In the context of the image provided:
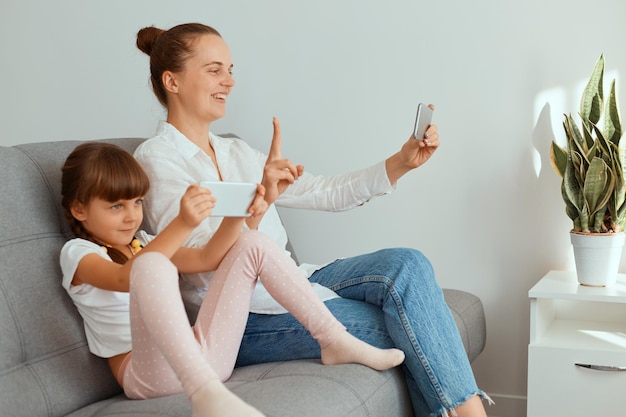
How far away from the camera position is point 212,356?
1.75 metres

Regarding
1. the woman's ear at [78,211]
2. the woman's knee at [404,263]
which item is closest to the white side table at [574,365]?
the woman's knee at [404,263]

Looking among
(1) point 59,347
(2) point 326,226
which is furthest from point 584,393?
(1) point 59,347

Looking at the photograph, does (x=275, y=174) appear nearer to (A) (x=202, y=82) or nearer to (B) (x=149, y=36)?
(A) (x=202, y=82)

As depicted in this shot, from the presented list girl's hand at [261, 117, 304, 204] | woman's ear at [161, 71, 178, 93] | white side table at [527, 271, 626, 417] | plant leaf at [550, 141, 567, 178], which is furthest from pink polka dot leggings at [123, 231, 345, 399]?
plant leaf at [550, 141, 567, 178]

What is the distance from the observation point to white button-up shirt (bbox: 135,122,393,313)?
6.50 ft

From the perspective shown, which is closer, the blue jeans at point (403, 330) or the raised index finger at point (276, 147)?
the blue jeans at point (403, 330)

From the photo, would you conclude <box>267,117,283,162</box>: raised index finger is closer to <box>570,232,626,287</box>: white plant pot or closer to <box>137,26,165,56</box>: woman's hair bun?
<box>137,26,165,56</box>: woman's hair bun

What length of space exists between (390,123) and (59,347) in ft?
4.81

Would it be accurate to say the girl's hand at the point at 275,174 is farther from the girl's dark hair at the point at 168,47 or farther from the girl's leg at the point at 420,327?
the girl's dark hair at the point at 168,47

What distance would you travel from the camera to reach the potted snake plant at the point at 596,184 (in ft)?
7.91

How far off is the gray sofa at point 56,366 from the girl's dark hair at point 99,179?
0.09 metres

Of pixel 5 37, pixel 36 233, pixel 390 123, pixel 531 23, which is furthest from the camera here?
pixel 5 37

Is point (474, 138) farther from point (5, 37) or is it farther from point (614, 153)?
point (5, 37)

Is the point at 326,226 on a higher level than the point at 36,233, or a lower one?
lower
